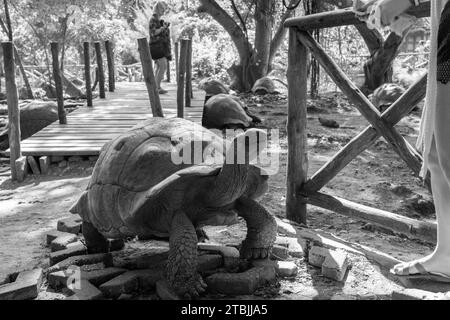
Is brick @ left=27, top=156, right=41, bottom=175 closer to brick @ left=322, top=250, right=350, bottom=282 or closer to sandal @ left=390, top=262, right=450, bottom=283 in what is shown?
brick @ left=322, top=250, right=350, bottom=282

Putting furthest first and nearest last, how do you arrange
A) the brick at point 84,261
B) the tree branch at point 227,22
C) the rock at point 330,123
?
1. the tree branch at point 227,22
2. the rock at point 330,123
3. the brick at point 84,261

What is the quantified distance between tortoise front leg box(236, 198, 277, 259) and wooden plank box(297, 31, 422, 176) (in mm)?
975

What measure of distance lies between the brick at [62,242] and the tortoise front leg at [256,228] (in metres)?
1.30

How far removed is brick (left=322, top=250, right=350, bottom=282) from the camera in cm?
281

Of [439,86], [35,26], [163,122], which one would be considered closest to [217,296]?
[163,122]

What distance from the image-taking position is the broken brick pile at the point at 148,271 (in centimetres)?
262

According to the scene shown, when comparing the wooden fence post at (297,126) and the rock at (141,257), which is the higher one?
the wooden fence post at (297,126)

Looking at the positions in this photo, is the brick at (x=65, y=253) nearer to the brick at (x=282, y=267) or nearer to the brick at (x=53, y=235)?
the brick at (x=53, y=235)

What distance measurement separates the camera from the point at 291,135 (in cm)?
406

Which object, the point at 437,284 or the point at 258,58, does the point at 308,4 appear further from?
the point at 437,284

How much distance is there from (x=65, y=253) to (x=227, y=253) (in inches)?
41.4

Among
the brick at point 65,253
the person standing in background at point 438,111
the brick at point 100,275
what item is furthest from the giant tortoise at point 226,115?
the person standing in background at point 438,111

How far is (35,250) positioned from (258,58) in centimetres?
1060

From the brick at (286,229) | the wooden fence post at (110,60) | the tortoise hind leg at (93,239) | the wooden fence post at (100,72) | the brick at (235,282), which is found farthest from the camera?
the wooden fence post at (110,60)
